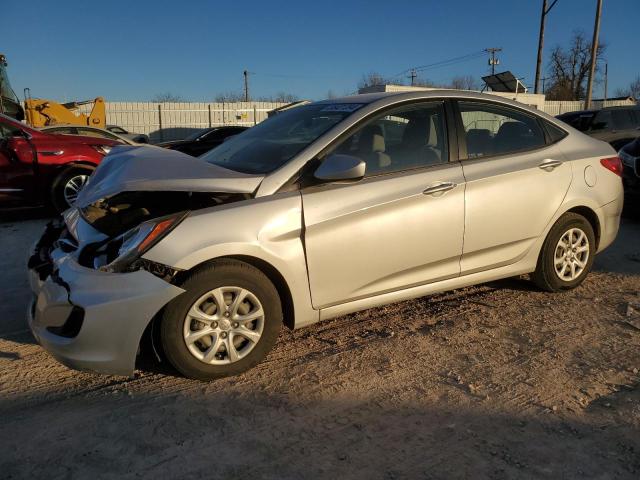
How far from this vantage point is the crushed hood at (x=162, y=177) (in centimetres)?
312

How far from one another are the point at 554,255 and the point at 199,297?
296 cm

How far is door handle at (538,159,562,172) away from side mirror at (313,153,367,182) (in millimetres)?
1729

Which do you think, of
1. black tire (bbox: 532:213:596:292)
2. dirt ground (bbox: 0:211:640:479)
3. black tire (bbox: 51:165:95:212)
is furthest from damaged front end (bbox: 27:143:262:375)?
black tire (bbox: 51:165:95:212)

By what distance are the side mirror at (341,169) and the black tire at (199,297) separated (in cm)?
70

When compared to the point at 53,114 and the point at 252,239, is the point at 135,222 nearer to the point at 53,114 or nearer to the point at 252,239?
the point at 252,239

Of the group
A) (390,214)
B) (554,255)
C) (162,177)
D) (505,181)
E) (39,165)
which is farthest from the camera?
(39,165)

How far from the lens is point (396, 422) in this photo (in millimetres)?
2711

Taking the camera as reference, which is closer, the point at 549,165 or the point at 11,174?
the point at 549,165

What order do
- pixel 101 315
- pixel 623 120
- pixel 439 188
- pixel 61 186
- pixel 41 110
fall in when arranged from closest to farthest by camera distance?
pixel 101 315 < pixel 439 188 < pixel 61 186 < pixel 623 120 < pixel 41 110

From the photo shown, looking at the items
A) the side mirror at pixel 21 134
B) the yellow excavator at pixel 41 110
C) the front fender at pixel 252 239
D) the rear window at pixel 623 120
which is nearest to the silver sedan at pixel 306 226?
the front fender at pixel 252 239

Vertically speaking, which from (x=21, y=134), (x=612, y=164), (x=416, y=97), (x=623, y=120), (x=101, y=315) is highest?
(x=623, y=120)

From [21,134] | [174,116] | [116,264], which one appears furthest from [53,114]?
[116,264]

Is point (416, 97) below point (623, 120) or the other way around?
below

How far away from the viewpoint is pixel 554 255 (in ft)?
14.3
